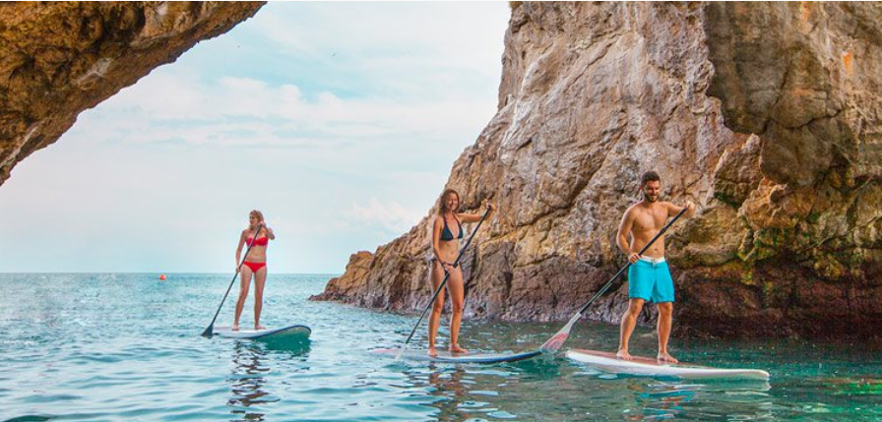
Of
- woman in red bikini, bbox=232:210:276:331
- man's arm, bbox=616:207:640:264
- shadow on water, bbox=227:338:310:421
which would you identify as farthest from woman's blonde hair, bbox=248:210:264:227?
man's arm, bbox=616:207:640:264

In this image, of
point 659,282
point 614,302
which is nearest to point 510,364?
point 659,282

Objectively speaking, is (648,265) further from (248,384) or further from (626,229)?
(248,384)

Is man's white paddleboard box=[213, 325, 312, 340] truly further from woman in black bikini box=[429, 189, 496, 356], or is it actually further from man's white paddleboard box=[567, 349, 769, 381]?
man's white paddleboard box=[567, 349, 769, 381]

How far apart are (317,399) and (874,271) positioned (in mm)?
9928

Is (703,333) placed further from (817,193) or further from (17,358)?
(17,358)

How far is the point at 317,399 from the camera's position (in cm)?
770

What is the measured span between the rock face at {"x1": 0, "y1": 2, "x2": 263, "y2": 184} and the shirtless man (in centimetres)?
534

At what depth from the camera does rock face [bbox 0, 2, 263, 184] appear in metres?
7.95

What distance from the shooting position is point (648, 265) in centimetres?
951

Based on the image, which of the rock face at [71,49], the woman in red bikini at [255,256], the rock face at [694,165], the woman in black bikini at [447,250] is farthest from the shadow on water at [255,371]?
the rock face at [694,165]

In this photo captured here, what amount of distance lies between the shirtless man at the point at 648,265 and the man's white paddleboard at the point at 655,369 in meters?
0.23

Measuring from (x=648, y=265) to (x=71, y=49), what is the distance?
6817 millimetres

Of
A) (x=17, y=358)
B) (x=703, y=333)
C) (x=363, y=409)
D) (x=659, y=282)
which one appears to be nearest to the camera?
(x=363, y=409)

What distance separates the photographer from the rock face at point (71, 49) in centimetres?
795
